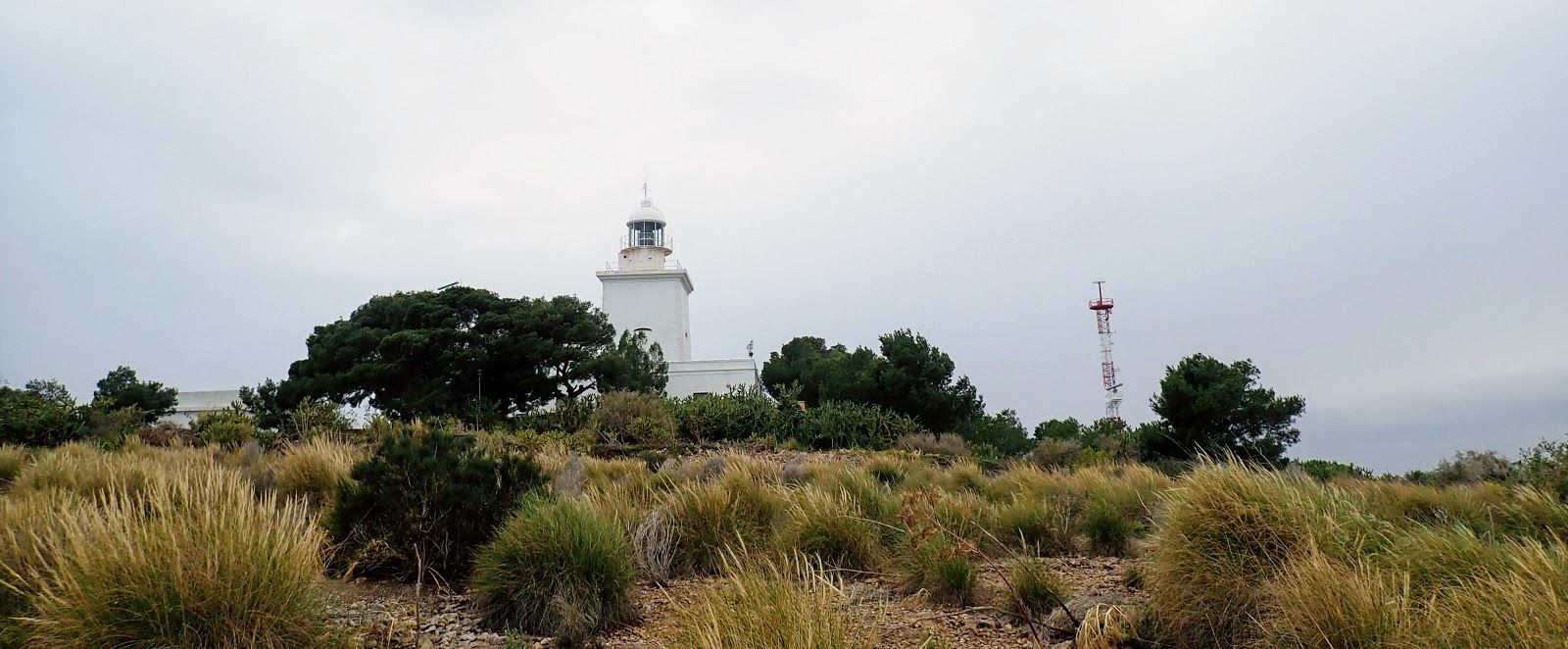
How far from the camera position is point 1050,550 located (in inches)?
Answer: 269

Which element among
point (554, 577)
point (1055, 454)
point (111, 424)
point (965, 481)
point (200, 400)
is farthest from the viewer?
point (200, 400)

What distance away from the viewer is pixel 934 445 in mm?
21234

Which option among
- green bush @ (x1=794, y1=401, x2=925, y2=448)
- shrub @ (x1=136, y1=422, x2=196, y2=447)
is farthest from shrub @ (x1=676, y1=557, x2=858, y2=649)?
green bush @ (x1=794, y1=401, x2=925, y2=448)

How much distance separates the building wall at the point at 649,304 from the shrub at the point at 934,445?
71.4 ft

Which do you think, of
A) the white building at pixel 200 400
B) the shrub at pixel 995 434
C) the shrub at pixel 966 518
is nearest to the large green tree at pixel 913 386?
the shrub at pixel 995 434

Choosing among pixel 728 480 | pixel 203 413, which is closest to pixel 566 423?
pixel 203 413

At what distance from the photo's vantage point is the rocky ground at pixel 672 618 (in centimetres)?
434

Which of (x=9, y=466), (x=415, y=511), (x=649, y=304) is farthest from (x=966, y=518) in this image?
(x=649, y=304)

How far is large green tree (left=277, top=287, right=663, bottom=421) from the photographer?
31.4 m

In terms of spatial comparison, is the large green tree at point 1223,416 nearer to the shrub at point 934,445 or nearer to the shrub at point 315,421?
the shrub at point 934,445

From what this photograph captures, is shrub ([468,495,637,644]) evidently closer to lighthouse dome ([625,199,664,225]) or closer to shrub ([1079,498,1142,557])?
shrub ([1079,498,1142,557])

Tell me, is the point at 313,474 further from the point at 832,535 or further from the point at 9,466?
the point at 832,535

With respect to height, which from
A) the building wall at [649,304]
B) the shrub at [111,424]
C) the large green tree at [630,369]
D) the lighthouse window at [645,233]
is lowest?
the shrub at [111,424]

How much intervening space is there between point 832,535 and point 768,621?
2441mm
